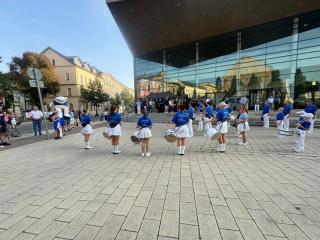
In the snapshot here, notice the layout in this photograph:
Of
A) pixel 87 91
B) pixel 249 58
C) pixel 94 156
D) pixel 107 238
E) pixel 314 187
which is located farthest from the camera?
pixel 87 91

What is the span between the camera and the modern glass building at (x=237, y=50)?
62.0ft

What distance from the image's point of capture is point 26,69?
114 ft

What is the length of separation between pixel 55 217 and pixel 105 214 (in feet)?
2.48

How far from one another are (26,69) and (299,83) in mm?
42023

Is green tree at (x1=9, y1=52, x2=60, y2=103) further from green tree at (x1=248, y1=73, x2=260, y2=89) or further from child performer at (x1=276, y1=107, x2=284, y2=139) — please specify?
child performer at (x1=276, y1=107, x2=284, y2=139)

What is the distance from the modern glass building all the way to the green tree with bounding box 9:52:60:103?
18032 mm

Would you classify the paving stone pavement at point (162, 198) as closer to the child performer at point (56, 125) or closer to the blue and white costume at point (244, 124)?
the blue and white costume at point (244, 124)

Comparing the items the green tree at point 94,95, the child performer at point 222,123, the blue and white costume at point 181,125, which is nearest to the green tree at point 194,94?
the child performer at point 222,123

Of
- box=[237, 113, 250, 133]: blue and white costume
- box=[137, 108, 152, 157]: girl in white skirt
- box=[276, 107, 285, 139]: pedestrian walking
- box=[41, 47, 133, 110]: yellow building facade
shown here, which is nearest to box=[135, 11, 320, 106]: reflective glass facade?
box=[276, 107, 285, 139]: pedestrian walking

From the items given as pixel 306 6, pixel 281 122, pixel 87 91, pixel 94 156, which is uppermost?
pixel 306 6

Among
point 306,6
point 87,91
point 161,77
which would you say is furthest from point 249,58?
point 87,91

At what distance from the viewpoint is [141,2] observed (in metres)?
16.8

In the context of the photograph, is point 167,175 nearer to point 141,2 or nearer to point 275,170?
point 275,170

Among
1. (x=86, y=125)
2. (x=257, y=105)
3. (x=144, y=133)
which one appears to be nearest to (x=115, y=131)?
(x=144, y=133)
